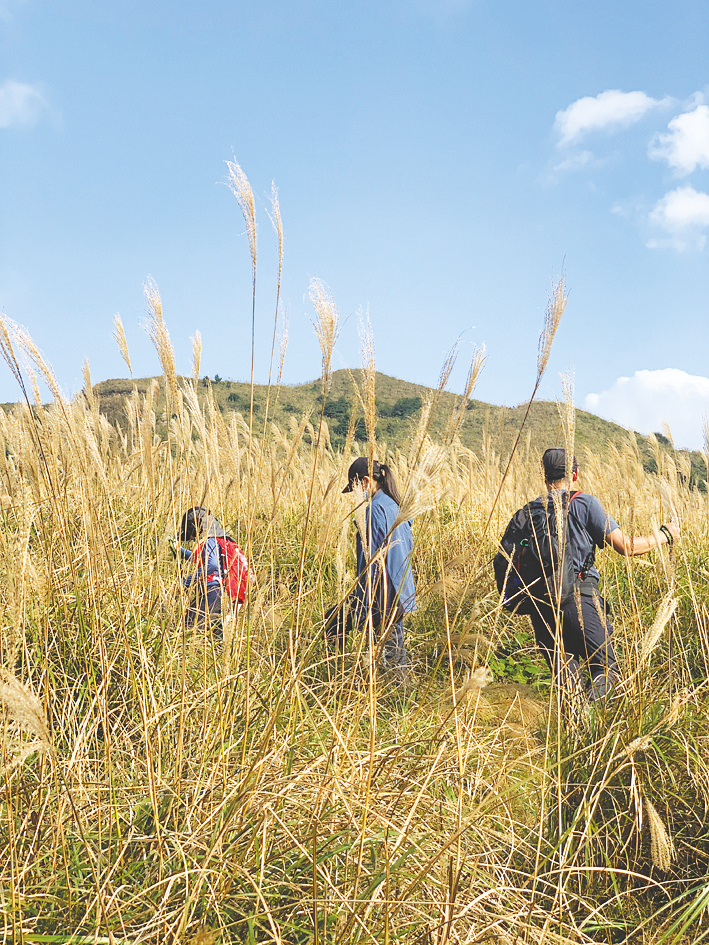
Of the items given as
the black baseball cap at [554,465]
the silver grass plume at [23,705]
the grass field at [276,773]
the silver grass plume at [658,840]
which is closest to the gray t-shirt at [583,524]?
the black baseball cap at [554,465]

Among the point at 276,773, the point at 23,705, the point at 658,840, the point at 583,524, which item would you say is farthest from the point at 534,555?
the point at 23,705

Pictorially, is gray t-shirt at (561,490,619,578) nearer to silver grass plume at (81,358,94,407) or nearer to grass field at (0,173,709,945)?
grass field at (0,173,709,945)

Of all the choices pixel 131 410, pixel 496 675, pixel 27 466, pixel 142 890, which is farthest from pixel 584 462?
pixel 142 890

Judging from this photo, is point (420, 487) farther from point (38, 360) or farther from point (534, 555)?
point (534, 555)

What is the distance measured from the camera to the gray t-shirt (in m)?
3.79

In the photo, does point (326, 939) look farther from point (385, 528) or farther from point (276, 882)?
point (385, 528)

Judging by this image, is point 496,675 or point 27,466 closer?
point 27,466

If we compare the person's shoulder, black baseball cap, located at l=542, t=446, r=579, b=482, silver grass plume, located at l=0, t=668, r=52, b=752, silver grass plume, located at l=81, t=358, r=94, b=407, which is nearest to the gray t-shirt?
the person's shoulder

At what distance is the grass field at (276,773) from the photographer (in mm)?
1494

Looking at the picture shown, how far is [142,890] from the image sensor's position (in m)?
1.46

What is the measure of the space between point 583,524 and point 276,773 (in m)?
2.58

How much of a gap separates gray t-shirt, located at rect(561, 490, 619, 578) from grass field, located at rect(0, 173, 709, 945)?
1011 mm

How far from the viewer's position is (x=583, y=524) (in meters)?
3.84

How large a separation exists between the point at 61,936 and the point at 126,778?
61cm
